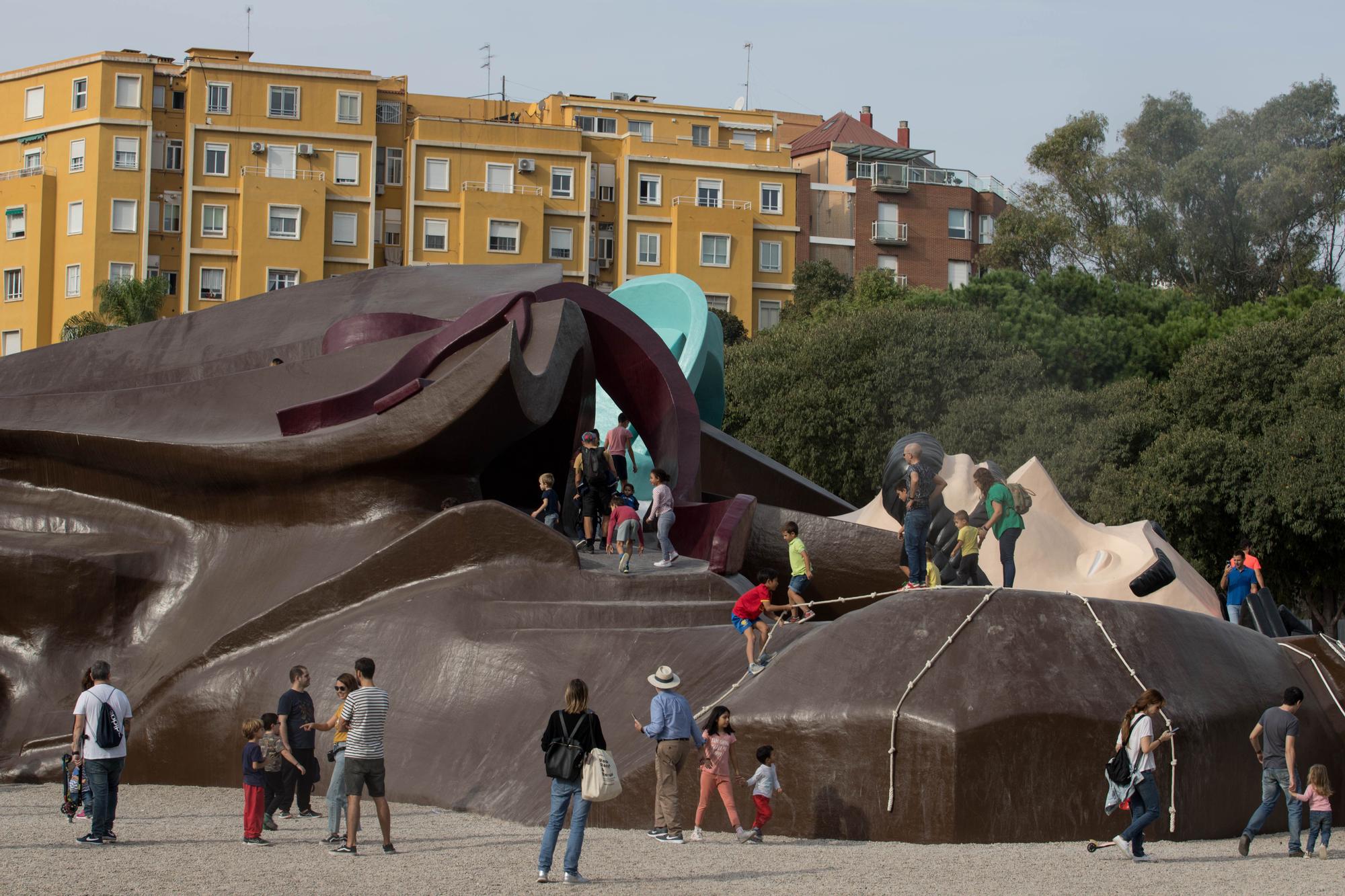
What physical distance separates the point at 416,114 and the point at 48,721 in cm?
4916

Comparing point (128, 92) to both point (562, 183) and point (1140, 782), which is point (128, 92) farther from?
point (1140, 782)

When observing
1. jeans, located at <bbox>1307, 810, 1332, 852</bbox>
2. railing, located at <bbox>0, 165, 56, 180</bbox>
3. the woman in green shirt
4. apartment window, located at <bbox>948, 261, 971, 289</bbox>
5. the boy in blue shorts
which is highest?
railing, located at <bbox>0, 165, 56, 180</bbox>

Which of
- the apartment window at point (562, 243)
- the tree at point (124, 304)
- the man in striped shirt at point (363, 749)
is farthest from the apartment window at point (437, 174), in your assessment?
the man in striped shirt at point (363, 749)

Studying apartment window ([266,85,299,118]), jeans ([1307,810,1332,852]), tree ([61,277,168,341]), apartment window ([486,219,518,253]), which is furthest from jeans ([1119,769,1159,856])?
apartment window ([266,85,299,118])

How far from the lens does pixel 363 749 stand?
11.0 m

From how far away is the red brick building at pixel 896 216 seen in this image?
2601 inches

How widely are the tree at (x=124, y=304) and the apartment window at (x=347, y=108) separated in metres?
11.2

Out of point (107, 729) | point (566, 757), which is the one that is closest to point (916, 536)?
point (566, 757)

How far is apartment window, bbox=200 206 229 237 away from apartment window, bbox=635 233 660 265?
1527cm

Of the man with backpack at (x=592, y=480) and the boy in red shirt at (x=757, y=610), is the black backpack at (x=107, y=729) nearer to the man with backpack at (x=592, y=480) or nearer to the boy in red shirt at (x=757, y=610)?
the boy in red shirt at (x=757, y=610)

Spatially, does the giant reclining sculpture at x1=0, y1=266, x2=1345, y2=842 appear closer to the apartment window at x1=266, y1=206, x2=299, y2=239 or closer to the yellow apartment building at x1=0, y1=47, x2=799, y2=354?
the apartment window at x1=266, y1=206, x2=299, y2=239

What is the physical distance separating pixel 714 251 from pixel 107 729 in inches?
2060

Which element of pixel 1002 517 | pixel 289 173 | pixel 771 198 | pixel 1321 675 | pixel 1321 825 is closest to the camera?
pixel 1321 825

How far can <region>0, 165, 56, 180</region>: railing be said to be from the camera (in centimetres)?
5853
